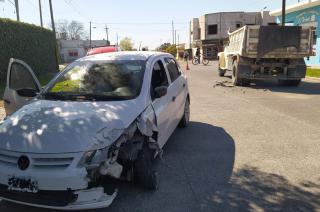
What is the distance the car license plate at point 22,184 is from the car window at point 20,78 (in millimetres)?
2224

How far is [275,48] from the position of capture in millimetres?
14820

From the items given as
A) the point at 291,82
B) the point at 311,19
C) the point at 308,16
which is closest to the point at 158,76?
the point at 291,82

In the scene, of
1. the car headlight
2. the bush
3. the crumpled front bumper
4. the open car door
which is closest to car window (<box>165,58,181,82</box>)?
the open car door

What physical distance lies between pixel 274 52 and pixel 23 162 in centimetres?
1312

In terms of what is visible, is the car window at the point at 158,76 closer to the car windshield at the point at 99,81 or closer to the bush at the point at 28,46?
the car windshield at the point at 99,81

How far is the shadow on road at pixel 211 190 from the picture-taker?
3.99 m

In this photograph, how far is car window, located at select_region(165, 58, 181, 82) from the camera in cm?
666

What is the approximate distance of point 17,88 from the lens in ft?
17.8

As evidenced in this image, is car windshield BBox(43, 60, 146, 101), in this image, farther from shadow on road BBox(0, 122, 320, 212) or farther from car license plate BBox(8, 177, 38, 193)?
car license plate BBox(8, 177, 38, 193)

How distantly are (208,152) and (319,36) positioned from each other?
73.8 feet

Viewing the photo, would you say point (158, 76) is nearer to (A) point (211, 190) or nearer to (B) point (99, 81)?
(B) point (99, 81)

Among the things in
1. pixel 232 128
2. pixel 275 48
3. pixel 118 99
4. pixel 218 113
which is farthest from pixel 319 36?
pixel 118 99

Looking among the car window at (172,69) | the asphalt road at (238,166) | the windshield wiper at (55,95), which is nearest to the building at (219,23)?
the asphalt road at (238,166)

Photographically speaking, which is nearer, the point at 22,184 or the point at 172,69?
the point at 22,184
